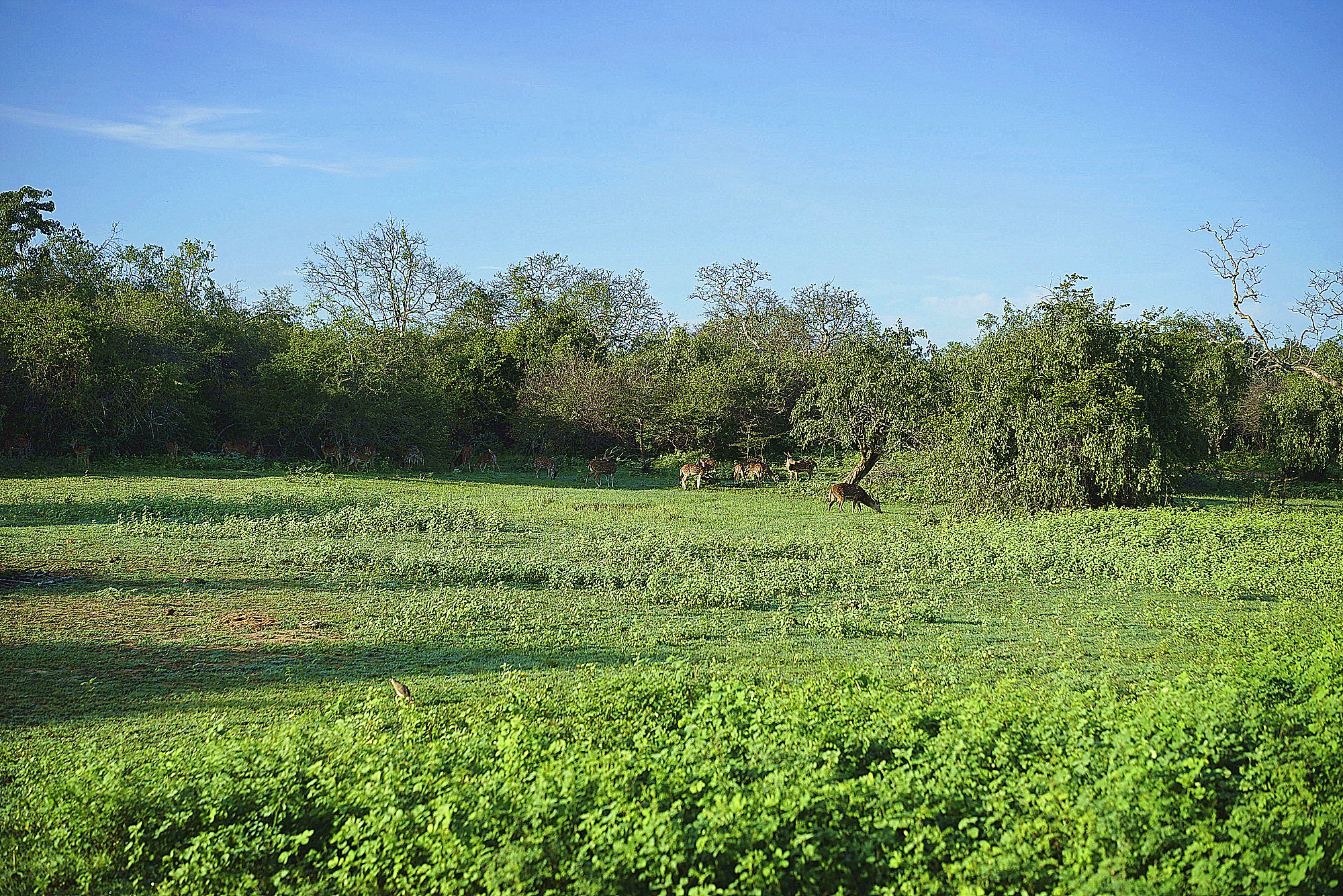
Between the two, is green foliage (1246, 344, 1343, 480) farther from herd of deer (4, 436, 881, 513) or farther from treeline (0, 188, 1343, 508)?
herd of deer (4, 436, 881, 513)

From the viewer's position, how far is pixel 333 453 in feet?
90.0

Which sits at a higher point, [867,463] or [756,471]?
[867,463]

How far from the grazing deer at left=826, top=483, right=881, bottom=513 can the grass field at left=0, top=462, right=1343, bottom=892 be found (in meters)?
3.50

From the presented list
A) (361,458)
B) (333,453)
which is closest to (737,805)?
(361,458)

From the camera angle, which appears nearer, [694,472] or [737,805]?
[737,805]

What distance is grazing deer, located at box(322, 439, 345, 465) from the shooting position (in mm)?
27359

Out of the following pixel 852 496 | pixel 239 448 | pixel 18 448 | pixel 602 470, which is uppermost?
pixel 239 448

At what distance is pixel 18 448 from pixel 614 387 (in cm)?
1759

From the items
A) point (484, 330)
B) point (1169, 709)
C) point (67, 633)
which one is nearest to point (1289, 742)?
point (1169, 709)

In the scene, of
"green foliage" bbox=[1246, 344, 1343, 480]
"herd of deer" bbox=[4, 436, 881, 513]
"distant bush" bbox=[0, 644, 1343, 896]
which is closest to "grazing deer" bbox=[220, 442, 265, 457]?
"herd of deer" bbox=[4, 436, 881, 513]

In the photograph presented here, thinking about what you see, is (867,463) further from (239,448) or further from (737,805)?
(737,805)

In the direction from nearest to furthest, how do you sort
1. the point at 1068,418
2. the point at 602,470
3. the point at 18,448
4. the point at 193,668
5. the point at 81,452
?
1. the point at 193,668
2. the point at 1068,418
3. the point at 18,448
4. the point at 81,452
5. the point at 602,470

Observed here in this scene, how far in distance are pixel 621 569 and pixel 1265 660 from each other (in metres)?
7.14

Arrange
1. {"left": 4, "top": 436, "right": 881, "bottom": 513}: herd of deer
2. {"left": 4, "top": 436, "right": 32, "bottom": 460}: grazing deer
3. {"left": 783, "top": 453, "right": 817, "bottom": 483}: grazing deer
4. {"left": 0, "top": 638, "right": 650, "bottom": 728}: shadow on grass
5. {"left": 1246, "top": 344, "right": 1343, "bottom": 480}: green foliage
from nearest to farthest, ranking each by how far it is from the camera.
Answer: {"left": 0, "top": 638, "right": 650, "bottom": 728}: shadow on grass, {"left": 4, "top": 436, "right": 32, "bottom": 460}: grazing deer, {"left": 4, "top": 436, "right": 881, "bottom": 513}: herd of deer, {"left": 783, "top": 453, "right": 817, "bottom": 483}: grazing deer, {"left": 1246, "top": 344, "right": 1343, "bottom": 480}: green foliage
